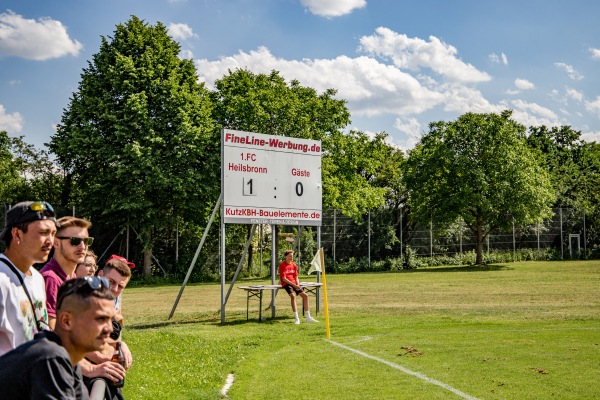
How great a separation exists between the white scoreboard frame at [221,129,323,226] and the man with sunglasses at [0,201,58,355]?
47.1 feet

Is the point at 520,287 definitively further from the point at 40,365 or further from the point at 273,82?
the point at 40,365

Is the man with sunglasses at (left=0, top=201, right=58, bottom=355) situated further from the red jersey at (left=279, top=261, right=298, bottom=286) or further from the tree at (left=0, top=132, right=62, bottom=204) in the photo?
the tree at (left=0, top=132, right=62, bottom=204)

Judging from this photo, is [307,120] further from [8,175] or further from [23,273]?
[23,273]

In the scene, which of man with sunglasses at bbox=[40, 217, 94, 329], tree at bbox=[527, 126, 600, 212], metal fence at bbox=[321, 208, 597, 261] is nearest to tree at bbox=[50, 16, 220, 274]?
metal fence at bbox=[321, 208, 597, 261]

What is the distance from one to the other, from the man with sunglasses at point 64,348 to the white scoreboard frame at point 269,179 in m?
15.4

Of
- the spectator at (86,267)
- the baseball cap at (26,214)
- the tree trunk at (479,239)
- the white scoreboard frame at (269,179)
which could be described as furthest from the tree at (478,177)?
the baseball cap at (26,214)

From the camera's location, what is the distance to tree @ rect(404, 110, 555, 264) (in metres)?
45.3

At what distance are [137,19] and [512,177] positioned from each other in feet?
91.0

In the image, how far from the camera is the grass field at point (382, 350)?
28.1 feet

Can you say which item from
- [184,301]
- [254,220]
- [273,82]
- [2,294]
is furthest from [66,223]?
[273,82]

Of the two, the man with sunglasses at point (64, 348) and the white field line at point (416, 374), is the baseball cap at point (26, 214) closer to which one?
the man with sunglasses at point (64, 348)

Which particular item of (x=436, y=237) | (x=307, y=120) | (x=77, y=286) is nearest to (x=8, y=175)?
(x=307, y=120)

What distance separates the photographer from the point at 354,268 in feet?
151

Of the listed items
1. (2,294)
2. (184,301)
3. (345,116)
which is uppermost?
(345,116)
